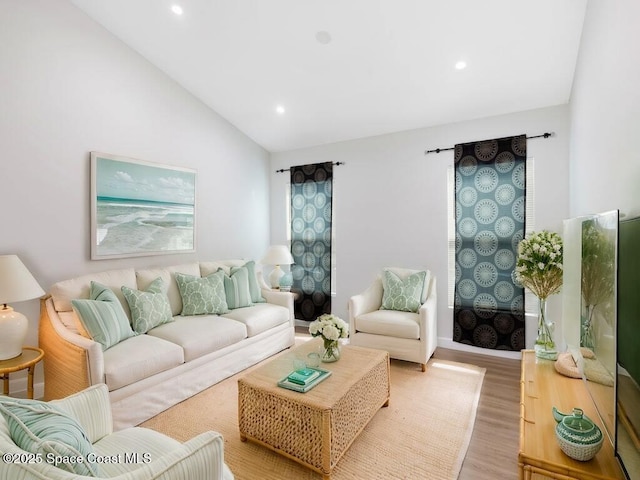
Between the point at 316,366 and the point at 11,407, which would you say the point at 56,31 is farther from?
the point at 316,366

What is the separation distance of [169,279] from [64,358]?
121 centimetres

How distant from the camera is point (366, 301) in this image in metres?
3.87

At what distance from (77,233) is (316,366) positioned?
2.49 metres

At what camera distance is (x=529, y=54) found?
9.47 feet

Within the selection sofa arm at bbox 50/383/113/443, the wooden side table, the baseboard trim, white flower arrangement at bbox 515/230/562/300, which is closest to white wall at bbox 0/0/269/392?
the wooden side table

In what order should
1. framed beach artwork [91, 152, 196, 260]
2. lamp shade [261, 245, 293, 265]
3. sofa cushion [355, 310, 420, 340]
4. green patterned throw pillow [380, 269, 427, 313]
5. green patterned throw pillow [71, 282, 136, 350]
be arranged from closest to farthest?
green patterned throw pillow [71, 282, 136, 350]
framed beach artwork [91, 152, 196, 260]
sofa cushion [355, 310, 420, 340]
green patterned throw pillow [380, 269, 427, 313]
lamp shade [261, 245, 293, 265]

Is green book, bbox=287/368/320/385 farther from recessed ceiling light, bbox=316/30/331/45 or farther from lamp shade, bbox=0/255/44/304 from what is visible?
recessed ceiling light, bbox=316/30/331/45

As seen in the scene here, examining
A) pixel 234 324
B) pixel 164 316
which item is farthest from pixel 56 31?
pixel 234 324

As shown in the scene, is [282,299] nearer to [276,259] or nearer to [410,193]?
[276,259]

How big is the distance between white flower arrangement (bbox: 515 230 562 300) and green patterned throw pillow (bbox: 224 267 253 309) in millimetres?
2706

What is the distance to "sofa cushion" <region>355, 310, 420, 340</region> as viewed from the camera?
3.38m

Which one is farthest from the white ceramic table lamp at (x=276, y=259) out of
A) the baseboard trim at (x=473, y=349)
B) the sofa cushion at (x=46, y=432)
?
the sofa cushion at (x=46, y=432)

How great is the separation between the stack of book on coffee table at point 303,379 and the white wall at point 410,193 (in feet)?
7.64

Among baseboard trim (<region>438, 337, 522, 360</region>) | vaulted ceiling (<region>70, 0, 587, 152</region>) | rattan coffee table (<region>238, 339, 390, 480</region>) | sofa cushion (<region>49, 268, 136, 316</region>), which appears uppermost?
vaulted ceiling (<region>70, 0, 587, 152</region>)
